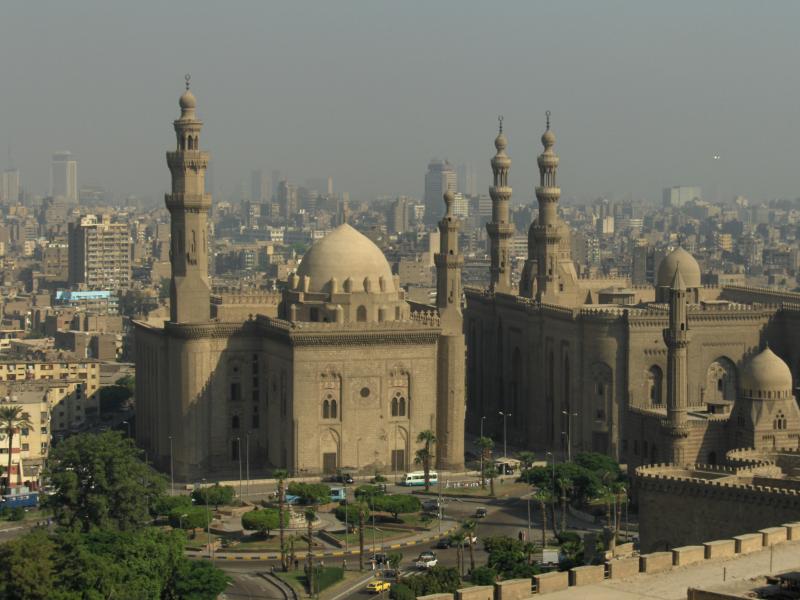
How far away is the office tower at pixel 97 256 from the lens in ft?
593

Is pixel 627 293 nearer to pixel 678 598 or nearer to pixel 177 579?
pixel 177 579

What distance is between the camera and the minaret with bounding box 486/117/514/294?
265 ft

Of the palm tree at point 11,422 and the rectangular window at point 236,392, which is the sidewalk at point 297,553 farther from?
the rectangular window at point 236,392

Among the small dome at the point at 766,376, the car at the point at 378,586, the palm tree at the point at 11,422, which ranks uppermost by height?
the small dome at the point at 766,376

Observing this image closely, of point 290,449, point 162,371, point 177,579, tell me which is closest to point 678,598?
point 177,579

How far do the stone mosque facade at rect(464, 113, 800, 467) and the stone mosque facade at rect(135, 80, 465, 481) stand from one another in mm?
4985

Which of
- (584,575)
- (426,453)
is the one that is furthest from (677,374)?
(584,575)

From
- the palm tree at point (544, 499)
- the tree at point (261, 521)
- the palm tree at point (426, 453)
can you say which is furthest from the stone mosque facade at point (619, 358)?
the tree at point (261, 521)

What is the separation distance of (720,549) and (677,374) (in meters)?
28.3

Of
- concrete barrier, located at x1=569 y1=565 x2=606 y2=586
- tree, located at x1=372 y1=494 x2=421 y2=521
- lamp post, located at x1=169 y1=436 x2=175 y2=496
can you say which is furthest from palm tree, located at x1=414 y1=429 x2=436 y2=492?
concrete barrier, located at x1=569 y1=565 x2=606 y2=586

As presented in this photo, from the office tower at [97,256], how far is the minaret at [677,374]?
399 ft

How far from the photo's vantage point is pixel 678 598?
2822 cm

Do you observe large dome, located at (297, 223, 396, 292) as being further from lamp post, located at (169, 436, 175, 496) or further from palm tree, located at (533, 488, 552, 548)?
palm tree, located at (533, 488, 552, 548)

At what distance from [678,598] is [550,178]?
5181 centimetres
